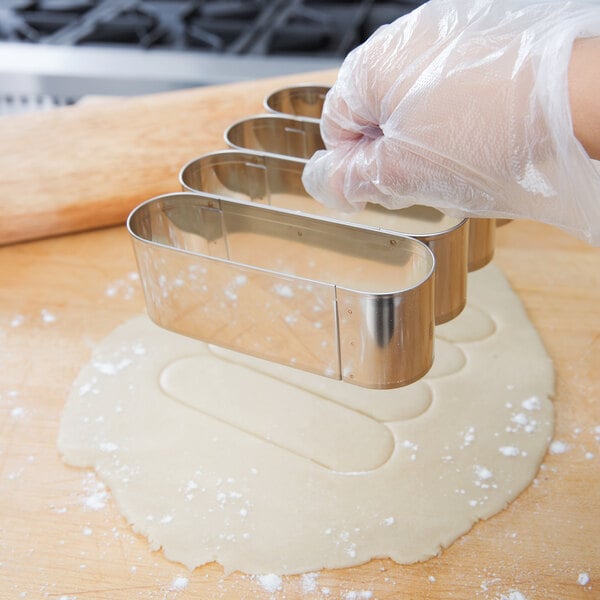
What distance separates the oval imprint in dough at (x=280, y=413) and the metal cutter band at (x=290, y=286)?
138mm

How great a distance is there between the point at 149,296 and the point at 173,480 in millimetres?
184

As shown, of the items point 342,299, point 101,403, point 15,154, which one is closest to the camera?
point 342,299

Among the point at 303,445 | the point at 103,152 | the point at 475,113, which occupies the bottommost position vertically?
the point at 303,445

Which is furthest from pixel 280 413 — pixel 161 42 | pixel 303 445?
pixel 161 42

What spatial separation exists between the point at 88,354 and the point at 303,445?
30cm

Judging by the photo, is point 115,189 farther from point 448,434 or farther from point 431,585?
point 431,585

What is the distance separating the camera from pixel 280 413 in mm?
857

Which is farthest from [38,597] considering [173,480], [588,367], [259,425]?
[588,367]

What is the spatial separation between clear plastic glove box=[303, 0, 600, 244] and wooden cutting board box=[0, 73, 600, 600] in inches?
10.8

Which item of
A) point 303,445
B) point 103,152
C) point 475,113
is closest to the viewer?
point 475,113

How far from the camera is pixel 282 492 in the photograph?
30.5 inches

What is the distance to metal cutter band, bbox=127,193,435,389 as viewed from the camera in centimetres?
64

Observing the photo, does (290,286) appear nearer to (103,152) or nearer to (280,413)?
(280,413)

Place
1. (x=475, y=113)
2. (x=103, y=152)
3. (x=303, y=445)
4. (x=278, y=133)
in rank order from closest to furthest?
(x=475, y=113)
(x=303, y=445)
(x=278, y=133)
(x=103, y=152)
